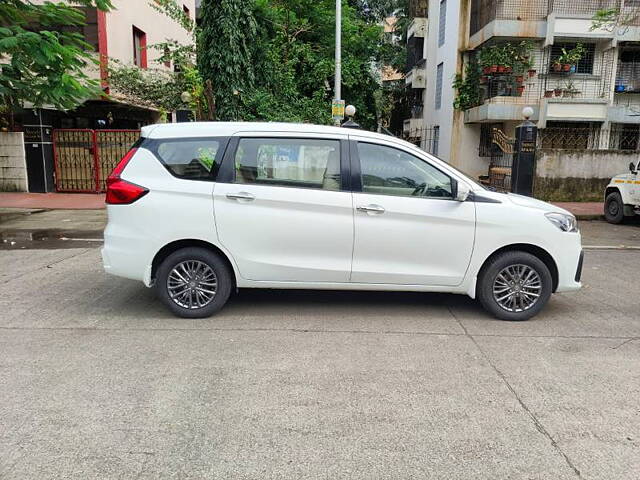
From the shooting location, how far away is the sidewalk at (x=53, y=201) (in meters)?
15.0

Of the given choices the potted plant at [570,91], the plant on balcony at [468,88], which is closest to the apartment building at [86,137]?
the plant on balcony at [468,88]

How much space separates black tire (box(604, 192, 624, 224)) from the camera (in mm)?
13219

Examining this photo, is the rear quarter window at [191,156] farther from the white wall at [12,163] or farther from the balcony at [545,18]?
the balcony at [545,18]

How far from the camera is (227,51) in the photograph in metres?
18.4

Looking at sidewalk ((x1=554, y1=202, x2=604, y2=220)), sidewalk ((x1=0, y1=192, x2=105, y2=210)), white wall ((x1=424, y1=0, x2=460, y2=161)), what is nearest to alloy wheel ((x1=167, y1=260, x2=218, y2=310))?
sidewalk ((x1=0, y1=192, x2=105, y2=210))

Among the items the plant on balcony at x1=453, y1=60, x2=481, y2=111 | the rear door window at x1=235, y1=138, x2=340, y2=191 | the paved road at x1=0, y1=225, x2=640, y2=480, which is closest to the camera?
the paved road at x1=0, y1=225, x2=640, y2=480

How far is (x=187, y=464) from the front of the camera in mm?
2963

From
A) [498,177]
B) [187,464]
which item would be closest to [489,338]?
[187,464]

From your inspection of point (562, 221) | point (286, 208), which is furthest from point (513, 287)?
point (286, 208)

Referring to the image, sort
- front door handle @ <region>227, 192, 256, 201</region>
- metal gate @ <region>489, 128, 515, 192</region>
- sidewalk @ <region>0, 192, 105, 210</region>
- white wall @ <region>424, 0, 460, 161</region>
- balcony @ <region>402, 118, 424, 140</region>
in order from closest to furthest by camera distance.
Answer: front door handle @ <region>227, 192, 256, 201</region> → sidewalk @ <region>0, 192, 105, 210</region> → metal gate @ <region>489, 128, 515, 192</region> → white wall @ <region>424, 0, 460, 161</region> → balcony @ <region>402, 118, 424, 140</region>

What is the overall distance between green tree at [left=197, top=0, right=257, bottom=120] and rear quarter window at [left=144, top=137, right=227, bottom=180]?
45.2 feet

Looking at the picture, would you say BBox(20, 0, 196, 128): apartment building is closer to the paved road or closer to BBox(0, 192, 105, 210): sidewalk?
BBox(0, 192, 105, 210): sidewalk

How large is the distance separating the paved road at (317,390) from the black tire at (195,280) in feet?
0.45

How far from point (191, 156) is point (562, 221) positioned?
3.71 meters
